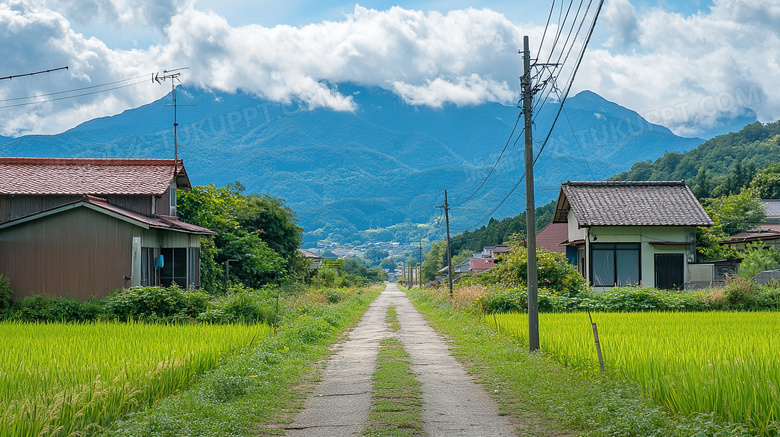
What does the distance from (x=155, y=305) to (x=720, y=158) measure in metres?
91.2

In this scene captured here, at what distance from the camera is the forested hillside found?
8581cm

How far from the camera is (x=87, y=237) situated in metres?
21.5

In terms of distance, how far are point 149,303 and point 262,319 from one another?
331 centimetres

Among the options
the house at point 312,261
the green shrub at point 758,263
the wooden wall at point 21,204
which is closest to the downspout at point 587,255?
the green shrub at point 758,263

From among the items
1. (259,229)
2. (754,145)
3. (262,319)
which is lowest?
(262,319)

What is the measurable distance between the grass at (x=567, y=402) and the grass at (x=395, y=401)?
120cm

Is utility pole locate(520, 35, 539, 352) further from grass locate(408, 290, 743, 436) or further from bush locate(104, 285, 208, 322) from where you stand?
bush locate(104, 285, 208, 322)

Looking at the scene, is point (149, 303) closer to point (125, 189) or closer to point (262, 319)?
point (262, 319)

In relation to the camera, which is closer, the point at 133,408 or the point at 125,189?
the point at 133,408

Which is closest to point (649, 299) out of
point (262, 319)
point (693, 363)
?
point (262, 319)

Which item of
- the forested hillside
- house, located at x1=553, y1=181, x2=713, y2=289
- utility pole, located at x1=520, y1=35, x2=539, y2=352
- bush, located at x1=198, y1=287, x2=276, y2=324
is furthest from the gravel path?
the forested hillside

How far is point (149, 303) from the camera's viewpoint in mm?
18984

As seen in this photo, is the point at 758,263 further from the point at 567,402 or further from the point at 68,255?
the point at 68,255

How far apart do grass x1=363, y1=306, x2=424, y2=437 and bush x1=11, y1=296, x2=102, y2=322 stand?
10.2m
